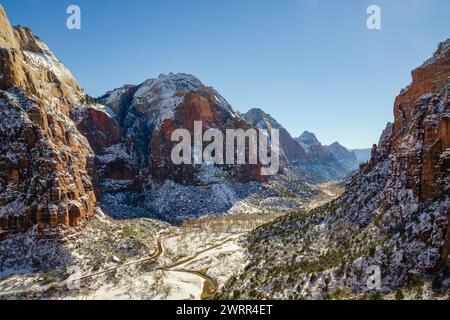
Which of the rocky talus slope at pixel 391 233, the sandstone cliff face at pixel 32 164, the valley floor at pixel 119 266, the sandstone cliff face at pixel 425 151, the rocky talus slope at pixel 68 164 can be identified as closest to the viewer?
the rocky talus slope at pixel 391 233

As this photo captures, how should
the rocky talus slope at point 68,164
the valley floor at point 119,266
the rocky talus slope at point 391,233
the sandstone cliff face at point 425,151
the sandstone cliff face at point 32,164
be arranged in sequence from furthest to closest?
1. the rocky talus slope at point 68,164
2. the sandstone cliff face at point 32,164
3. the valley floor at point 119,266
4. the sandstone cliff face at point 425,151
5. the rocky talus slope at point 391,233

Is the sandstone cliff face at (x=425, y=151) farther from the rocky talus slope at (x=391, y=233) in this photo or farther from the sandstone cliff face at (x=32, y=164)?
the sandstone cliff face at (x=32, y=164)

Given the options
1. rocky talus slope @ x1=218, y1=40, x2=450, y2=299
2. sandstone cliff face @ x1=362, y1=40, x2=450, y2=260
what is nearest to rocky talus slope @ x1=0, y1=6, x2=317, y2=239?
rocky talus slope @ x1=218, y1=40, x2=450, y2=299

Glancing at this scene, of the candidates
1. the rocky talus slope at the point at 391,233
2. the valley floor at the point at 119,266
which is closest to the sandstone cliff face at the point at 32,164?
the valley floor at the point at 119,266

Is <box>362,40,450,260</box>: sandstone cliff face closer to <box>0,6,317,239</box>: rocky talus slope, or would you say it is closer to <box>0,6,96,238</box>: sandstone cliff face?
<box>0,6,96,238</box>: sandstone cliff face
